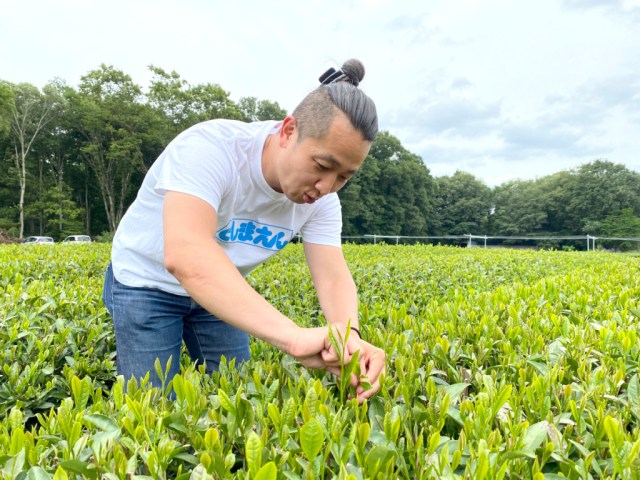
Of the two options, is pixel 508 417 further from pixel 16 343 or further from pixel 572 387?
pixel 16 343

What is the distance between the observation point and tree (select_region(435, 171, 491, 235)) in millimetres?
56969

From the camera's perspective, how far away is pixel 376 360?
1.40 metres

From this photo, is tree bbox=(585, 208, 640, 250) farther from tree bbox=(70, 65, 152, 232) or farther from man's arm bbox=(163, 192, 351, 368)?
man's arm bbox=(163, 192, 351, 368)

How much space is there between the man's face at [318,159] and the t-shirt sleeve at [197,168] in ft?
0.77

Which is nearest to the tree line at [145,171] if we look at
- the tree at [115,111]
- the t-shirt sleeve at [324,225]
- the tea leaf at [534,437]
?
the tree at [115,111]

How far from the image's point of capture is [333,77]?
2080mm

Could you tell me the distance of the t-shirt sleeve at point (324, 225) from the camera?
7.66 feet

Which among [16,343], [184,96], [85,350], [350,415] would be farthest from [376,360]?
[184,96]

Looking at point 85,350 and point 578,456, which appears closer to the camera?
point 578,456

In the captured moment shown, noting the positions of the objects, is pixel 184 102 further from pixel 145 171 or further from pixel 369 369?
pixel 369 369

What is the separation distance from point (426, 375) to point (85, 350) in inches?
79.7

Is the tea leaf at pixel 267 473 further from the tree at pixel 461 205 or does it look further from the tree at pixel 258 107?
the tree at pixel 461 205

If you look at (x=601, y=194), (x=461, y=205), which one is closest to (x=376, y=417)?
(x=601, y=194)

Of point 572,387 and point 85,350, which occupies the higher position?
point 572,387
